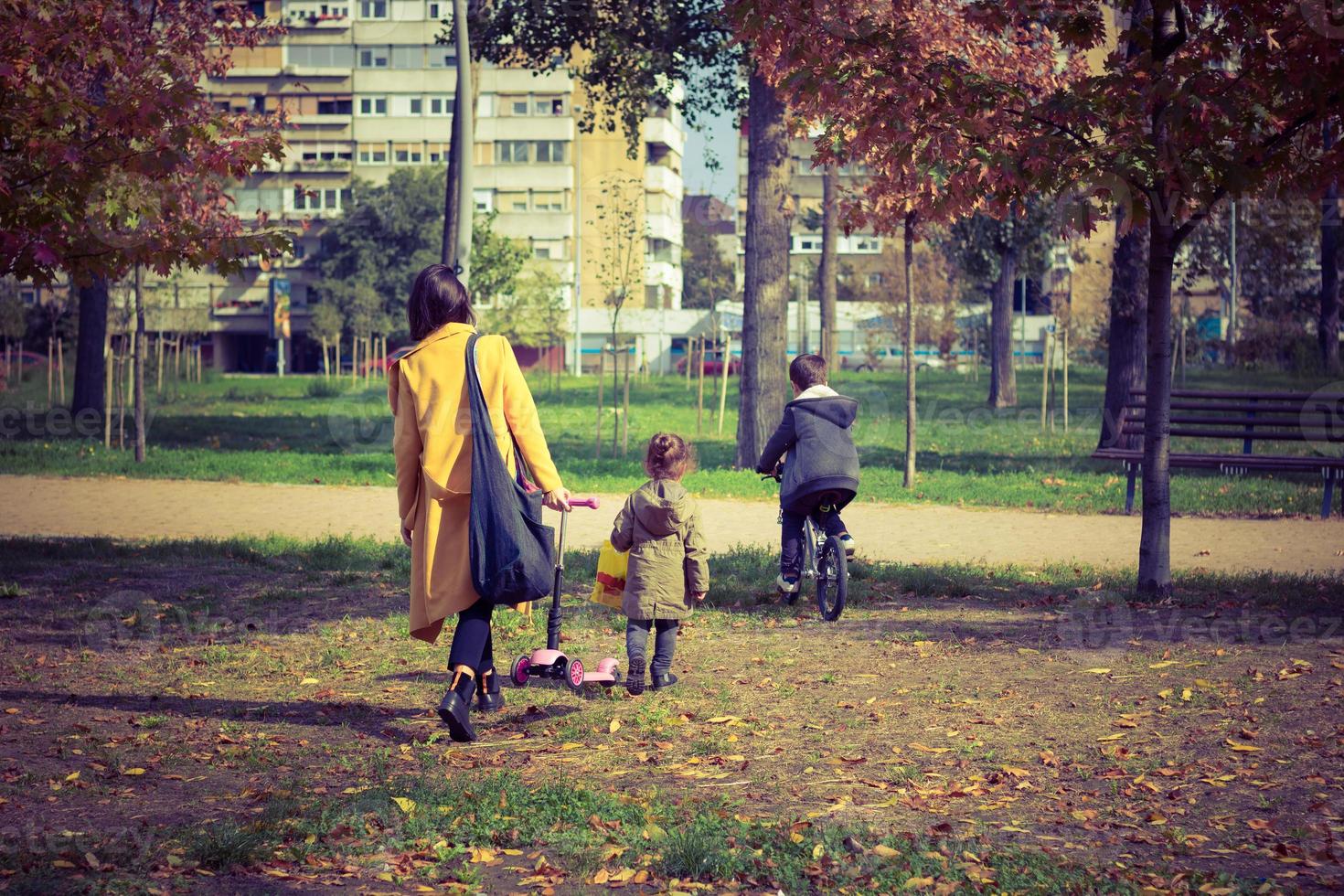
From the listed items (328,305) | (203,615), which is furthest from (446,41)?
(328,305)

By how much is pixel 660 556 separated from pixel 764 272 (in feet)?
36.6

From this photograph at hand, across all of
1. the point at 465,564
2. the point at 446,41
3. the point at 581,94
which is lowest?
the point at 465,564

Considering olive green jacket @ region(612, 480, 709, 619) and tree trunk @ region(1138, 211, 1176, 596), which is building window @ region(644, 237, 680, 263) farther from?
olive green jacket @ region(612, 480, 709, 619)

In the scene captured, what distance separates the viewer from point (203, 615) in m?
8.66

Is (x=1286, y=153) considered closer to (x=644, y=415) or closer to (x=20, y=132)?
(x=20, y=132)

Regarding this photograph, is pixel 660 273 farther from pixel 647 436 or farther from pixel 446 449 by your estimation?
pixel 446 449

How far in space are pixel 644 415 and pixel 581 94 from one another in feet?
172

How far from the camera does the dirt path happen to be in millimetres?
11172

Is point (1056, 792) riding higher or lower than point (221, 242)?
lower

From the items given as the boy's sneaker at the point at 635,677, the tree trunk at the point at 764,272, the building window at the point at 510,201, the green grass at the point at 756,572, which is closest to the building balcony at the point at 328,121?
the building window at the point at 510,201

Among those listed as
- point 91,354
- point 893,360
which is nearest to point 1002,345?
point 91,354

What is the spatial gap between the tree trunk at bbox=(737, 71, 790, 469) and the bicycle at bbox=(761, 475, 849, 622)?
8402mm

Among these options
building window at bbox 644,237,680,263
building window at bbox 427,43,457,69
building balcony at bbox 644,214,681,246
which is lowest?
building window at bbox 644,237,680,263

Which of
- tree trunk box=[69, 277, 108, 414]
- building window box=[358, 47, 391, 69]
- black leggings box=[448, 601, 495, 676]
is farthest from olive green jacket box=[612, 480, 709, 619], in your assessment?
building window box=[358, 47, 391, 69]
